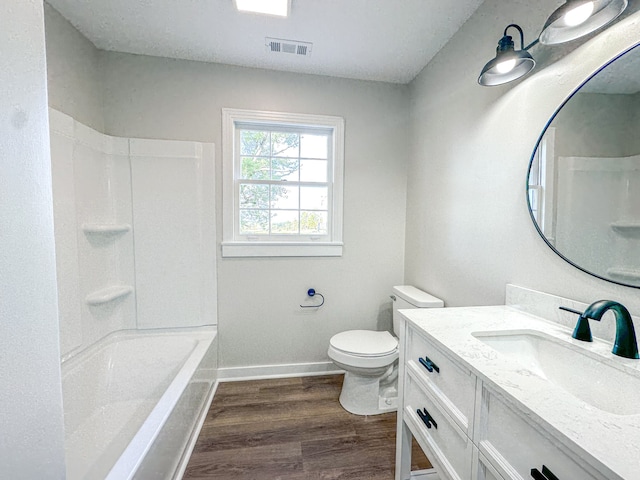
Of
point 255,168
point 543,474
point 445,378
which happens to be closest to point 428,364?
point 445,378

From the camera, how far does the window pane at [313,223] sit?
7.55 ft

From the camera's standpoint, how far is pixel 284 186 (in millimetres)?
2268

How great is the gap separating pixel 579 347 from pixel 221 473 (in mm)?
1639

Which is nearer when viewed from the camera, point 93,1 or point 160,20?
point 93,1

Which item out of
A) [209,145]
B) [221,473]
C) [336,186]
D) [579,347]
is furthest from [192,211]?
[579,347]

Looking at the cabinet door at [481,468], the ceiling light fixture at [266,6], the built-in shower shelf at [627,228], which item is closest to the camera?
the cabinet door at [481,468]

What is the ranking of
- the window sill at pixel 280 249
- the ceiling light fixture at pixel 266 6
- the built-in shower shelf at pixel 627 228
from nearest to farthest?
the built-in shower shelf at pixel 627 228, the ceiling light fixture at pixel 266 6, the window sill at pixel 280 249

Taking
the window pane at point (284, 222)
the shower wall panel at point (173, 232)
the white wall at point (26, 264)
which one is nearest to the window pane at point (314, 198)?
the window pane at point (284, 222)

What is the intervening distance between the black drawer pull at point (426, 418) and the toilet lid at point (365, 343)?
67 cm

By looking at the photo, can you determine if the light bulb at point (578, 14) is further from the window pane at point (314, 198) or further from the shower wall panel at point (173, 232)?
the shower wall panel at point (173, 232)

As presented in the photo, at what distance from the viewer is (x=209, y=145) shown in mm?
2072

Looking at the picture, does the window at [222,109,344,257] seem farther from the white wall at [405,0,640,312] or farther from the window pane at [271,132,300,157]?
the white wall at [405,0,640,312]

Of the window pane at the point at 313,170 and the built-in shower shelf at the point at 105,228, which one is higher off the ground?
the window pane at the point at 313,170

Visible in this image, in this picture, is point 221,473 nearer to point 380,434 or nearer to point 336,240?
point 380,434
